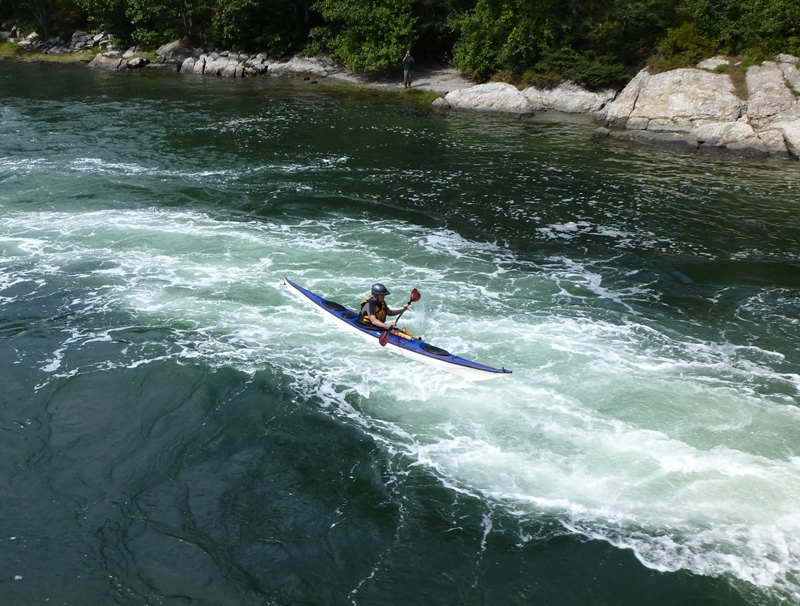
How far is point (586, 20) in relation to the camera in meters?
32.2

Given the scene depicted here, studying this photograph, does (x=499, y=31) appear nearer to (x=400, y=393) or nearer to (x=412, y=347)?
(x=412, y=347)

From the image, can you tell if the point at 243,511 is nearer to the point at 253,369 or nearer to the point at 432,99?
the point at 253,369

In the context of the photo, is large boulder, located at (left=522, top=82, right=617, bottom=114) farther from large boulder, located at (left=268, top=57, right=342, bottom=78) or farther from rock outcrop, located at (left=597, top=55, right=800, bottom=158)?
large boulder, located at (left=268, top=57, right=342, bottom=78)

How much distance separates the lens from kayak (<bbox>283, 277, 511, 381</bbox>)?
10.9 meters

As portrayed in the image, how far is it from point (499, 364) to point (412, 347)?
5.20 feet

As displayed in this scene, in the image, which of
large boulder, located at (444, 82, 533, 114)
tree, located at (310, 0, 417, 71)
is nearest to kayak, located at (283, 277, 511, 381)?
large boulder, located at (444, 82, 533, 114)

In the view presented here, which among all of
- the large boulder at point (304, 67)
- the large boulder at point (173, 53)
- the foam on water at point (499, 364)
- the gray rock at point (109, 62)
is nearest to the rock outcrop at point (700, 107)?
the foam on water at point (499, 364)

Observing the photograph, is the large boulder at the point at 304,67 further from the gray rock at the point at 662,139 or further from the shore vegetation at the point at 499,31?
the gray rock at the point at 662,139

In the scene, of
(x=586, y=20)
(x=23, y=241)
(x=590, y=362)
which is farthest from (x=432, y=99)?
(x=590, y=362)

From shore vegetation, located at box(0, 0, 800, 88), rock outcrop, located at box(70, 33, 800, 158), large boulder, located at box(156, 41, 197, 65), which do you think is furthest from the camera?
large boulder, located at box(156, 41, 197, 65)

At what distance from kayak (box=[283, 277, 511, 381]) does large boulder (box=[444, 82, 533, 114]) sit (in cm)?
2125

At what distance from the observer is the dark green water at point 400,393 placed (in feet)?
26.2

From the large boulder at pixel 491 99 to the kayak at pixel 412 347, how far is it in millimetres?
21250

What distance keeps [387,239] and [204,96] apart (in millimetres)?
22590
